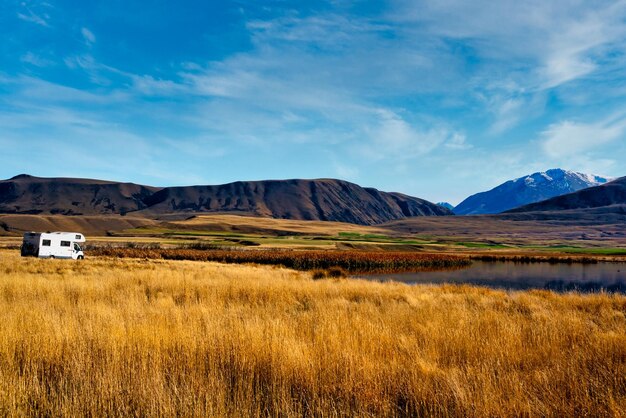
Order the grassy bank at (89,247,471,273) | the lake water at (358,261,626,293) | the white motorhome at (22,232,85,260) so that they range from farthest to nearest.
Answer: the grassy bank at (89,247,471,273) < the white motorhome at (22,232,85,260) < the lake water at (358,261,626,293)

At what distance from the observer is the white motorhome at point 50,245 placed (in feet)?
107

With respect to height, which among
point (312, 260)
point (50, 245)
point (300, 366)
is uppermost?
point (300, 366)

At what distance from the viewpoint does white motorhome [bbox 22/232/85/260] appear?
107ft

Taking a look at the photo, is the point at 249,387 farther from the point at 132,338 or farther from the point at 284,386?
the point at 132,338

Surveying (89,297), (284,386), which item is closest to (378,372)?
(284,386)

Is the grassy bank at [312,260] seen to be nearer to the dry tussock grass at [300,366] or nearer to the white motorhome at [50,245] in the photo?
the white motorhome at [50,245]

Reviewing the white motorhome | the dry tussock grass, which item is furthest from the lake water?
the white motorhome

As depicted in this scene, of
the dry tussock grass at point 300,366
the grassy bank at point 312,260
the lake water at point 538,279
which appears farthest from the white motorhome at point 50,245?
the dry tussock grass at point 300,366

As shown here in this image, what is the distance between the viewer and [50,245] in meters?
33.3

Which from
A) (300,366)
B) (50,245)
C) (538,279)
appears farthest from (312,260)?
(300,366)

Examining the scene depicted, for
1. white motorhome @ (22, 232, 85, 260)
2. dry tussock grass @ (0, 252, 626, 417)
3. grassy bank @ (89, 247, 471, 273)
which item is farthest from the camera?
grassy bank @ (89, 247, 471, 273)

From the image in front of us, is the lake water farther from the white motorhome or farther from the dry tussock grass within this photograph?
the white motorhome

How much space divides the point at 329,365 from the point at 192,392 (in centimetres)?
183

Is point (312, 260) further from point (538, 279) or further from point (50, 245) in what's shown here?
point (50, 245)
